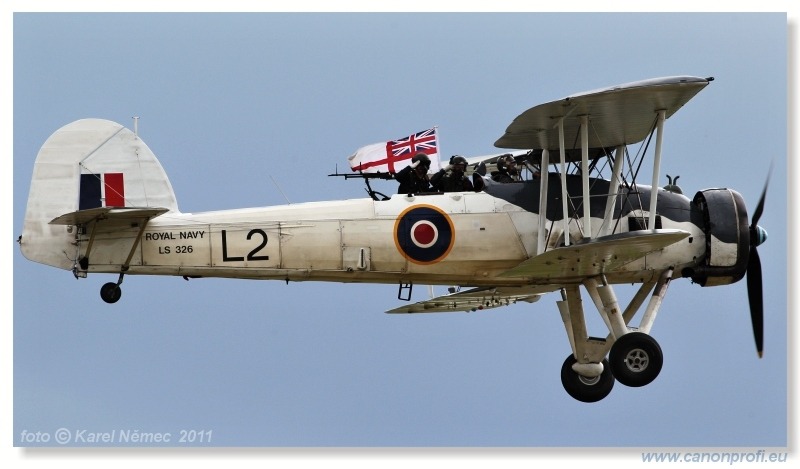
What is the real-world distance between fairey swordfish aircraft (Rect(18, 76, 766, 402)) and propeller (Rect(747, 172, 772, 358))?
2 centimetres

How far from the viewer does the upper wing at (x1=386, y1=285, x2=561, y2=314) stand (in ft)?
67.5

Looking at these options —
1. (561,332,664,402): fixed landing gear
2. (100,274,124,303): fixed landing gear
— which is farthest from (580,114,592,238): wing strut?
(100,274,124,303): fixed landing gear

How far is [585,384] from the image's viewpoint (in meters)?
20.1

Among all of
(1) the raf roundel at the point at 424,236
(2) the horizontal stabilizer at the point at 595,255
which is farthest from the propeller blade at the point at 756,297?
(1) the raf roundel at the point at 424,236

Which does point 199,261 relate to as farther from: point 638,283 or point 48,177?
point 638,283

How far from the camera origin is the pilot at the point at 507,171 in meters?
19.2

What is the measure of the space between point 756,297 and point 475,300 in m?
3.91

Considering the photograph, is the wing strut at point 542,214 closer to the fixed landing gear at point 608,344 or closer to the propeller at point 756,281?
the fixed landing gear at point 608,344

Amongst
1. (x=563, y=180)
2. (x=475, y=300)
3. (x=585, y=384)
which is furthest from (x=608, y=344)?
(x=475, y=300)

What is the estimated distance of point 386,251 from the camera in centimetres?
1850

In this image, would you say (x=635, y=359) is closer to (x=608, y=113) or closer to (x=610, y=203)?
(x=610, y=203)

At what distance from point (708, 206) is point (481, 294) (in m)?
3.52

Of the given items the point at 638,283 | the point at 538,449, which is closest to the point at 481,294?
the point at 638,283

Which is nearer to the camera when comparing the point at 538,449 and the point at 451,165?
the point at 538,449
